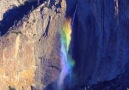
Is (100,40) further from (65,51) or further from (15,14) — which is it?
(15,14)

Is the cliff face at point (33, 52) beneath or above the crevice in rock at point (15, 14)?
beneath

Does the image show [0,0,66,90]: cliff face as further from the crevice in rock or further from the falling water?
the crevice in rock

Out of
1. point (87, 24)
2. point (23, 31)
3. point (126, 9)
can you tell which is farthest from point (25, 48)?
point (126, 9)

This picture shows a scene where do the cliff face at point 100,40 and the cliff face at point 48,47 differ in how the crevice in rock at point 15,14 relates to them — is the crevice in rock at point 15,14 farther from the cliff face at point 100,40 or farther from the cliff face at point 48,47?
the cliff face at point 100,40

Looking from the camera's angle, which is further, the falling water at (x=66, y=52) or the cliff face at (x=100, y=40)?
the falling water at (x=66, y=52)

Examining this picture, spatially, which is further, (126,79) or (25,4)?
(25,4)

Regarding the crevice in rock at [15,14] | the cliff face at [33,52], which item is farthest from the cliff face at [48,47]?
the crevice in rock at [15,14]

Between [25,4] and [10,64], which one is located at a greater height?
[25,4]

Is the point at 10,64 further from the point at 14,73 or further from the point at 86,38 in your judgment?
the point at 86,38

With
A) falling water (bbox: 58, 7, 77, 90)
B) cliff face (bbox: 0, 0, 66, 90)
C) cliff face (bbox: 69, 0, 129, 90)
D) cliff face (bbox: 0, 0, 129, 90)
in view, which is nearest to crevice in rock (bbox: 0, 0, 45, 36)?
cliff face (bbox: 0, 0, 129, 90)

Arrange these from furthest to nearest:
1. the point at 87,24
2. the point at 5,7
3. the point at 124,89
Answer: the point at 5,7 < the point at 87,24 < the point at 124,89

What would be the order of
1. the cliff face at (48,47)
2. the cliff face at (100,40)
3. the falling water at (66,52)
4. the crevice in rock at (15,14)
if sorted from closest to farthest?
the cliff face at (100,40)
the cliff face at (48,47)
the falling water at (66,52)
the crevice in rock at (15,14)
